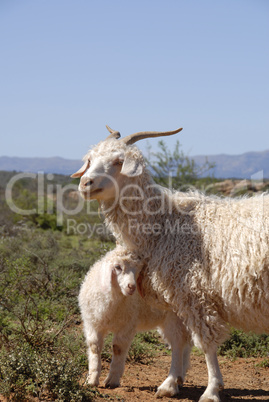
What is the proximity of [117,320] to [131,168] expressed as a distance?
1891 mm

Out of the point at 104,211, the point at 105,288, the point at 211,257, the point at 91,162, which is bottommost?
the point at 105,288

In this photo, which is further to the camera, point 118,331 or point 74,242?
point 74,242

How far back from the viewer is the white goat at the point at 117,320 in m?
5.67

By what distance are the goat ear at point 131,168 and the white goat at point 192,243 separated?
0.4 inches

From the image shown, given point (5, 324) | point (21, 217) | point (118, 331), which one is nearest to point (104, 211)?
point (118, 331)

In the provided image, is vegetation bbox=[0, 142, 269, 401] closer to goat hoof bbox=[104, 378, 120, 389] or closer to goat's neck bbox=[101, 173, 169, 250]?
goat hoof bbox=[104, 378, 120, 389]

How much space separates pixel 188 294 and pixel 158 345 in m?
3.31

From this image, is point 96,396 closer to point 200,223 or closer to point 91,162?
point 200,223

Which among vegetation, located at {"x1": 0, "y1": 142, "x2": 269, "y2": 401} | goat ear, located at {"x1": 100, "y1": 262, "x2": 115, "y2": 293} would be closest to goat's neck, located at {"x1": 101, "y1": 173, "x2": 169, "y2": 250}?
goat ear, located at {"x1": 100, "y1": 262, "x2": 115, "y2": 293}

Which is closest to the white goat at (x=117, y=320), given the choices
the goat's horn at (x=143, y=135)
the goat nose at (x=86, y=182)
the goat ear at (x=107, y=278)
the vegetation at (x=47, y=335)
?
the goat ear at (x=107, y=278)

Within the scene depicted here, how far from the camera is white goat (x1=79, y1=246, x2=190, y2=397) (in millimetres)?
5668

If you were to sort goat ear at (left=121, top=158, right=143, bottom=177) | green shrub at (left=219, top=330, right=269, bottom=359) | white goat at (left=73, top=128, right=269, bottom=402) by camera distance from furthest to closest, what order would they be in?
green shrub at (left=219, top=330, right=269, bottom=359) < goat ear at (left=121, top=158, right=143, bottom=177) < white goat at (left=73, top=128, right=269, bottom=402)

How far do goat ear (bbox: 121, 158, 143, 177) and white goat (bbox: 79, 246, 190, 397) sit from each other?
0.95 metres

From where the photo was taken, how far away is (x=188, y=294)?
17.1 feet
